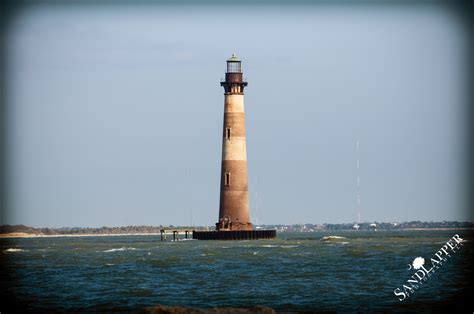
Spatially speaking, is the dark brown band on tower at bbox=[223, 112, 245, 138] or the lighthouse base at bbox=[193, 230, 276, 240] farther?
the lighthouse base at bbox=[193, 230, 276, 240]

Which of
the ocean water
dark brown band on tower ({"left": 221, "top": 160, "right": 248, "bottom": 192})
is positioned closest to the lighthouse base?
dark brown band on tower ({"left": 221, "top": 160, "right": 248, "bottom": 192})

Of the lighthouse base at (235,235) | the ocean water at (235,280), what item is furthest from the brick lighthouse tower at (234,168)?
the ocean water at (235,280)

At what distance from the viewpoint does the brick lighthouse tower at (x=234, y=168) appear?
76750mm

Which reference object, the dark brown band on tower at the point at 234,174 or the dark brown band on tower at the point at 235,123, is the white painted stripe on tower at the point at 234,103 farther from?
the dark brown band on tower at the point at 234,174

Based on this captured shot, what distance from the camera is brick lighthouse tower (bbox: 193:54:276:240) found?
76.8m

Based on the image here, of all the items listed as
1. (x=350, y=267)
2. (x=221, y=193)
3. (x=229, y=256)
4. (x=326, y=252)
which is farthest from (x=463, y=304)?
(x=221, y=193)

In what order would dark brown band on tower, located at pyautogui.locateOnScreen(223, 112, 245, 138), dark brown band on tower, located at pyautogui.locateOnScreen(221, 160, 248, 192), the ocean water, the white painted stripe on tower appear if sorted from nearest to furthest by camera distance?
the ocean water
dark brown band on tower, located at pyautogui.locateOnScreen(221, 160, 248, 192)
dark brown band on tower, located at pyautogui.locateOnScreen(223, 112, 245, 138)
the white painted stripe on tower

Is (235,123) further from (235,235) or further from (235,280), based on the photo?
(235,280)

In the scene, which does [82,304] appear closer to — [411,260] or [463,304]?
[463,304]

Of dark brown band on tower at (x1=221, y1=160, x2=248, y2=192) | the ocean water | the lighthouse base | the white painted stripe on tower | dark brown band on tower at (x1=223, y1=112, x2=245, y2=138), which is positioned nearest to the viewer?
Answer: the ocean water

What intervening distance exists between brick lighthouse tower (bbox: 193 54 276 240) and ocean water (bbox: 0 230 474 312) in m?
9.19

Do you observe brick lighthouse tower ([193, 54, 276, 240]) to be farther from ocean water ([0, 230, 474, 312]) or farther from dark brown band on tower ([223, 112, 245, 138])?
ocean water ([0, 230, 474, 312])

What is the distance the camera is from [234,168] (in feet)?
252

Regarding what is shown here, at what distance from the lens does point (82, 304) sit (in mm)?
39125
